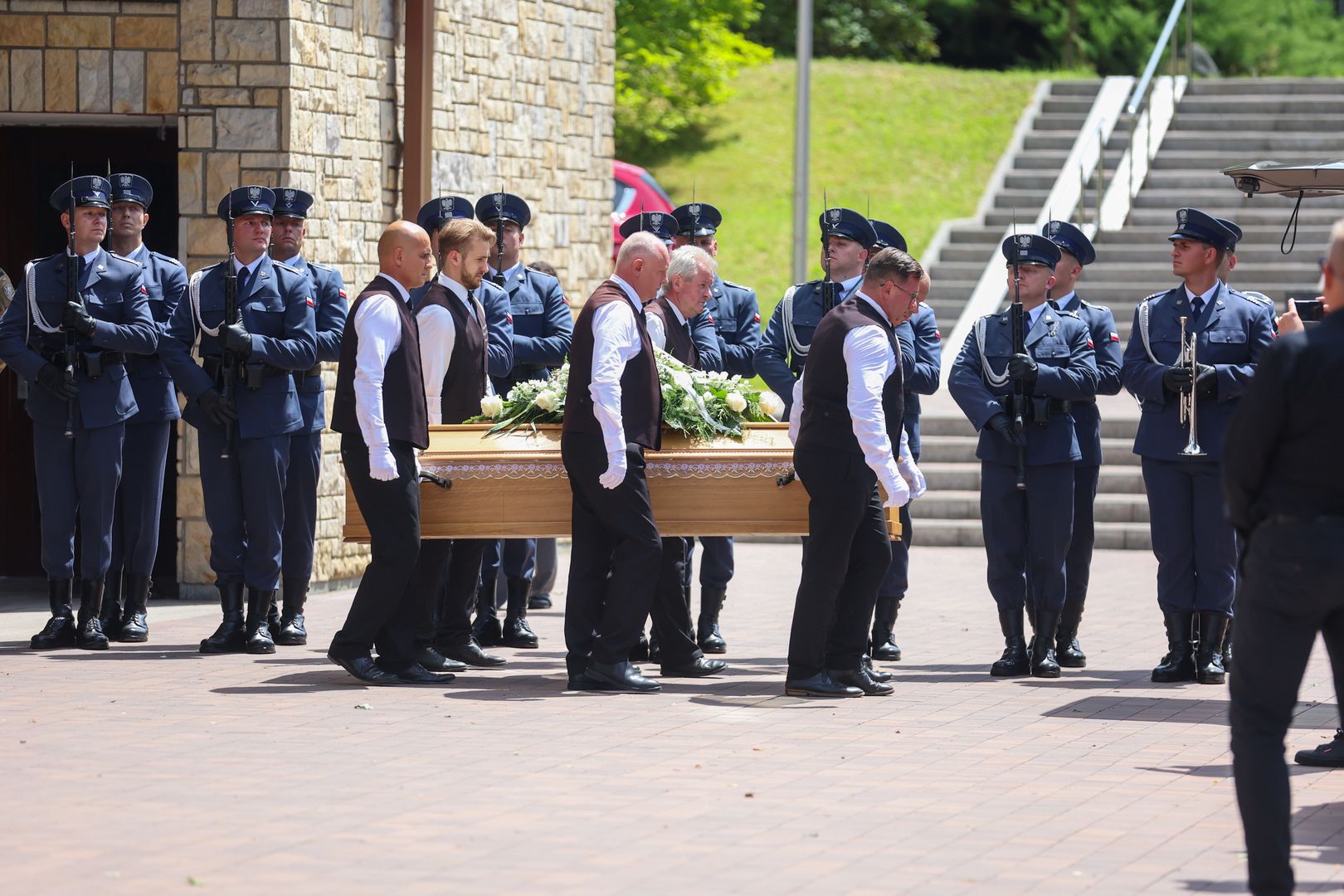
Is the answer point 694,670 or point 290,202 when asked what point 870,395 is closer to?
point 694,670

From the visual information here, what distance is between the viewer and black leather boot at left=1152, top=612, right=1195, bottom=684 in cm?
972

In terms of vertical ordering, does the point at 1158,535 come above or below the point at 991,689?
above

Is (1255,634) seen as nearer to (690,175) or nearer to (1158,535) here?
(1158,535)

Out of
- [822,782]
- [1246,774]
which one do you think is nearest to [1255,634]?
[1246,774]

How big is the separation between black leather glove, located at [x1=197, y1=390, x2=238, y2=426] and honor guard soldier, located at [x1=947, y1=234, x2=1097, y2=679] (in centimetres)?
357

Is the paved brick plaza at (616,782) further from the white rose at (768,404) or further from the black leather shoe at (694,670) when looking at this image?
the white rose at (768,404)

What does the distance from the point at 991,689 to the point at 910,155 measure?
946 inches

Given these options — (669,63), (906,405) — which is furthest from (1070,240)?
(669,63)

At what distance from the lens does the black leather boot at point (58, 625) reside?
10422 mm

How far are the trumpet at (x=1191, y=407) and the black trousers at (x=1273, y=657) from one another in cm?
404

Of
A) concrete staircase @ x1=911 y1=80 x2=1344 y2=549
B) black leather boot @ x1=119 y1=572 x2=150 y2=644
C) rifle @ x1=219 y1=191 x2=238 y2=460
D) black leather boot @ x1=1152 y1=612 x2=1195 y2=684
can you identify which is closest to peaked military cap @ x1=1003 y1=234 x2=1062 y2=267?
black leather boot @ x1=1152 y1=612 x2=1195 y2=684

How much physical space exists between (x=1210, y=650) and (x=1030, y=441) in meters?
1.29

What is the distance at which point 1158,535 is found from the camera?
9.75m

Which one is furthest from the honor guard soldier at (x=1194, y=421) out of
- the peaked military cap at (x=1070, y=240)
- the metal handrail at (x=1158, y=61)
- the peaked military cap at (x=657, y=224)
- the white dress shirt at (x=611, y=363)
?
the metal handrail at (x=1158, y=61)
